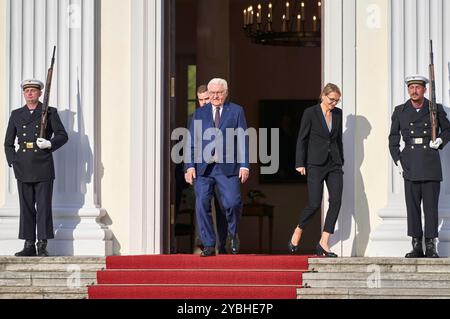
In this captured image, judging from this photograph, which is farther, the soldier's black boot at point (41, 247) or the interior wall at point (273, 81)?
the interior wall at point (273, 81)

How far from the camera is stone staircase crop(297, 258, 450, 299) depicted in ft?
38.2

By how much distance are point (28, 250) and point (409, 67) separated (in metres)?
4.05

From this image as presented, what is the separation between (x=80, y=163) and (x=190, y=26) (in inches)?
351

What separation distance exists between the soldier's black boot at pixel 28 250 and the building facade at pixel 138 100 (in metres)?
0.42

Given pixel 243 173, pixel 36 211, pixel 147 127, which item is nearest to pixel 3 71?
pixel 147 127

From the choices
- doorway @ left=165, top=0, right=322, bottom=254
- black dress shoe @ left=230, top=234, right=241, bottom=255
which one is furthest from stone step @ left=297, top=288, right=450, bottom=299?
doorway @ left=165, top=0, right=322, bottom=254

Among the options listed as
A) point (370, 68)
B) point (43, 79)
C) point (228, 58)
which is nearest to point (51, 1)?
point (43, 79)

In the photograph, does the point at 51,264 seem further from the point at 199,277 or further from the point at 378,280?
the point at 378,280

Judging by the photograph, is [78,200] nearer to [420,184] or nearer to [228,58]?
[420,184]

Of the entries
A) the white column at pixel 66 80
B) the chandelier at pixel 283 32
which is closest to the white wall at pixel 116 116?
the white column at pixel 66 80

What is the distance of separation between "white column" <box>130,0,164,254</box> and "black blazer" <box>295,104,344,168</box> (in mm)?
1634

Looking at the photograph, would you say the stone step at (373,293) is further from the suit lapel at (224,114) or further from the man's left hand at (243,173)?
the suit lapel at (224,114)

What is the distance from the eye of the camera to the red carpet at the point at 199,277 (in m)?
11.7

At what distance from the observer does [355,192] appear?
521 inches
